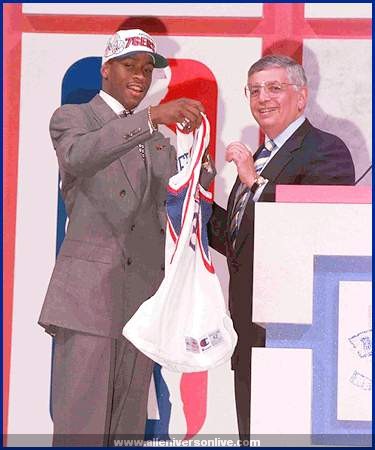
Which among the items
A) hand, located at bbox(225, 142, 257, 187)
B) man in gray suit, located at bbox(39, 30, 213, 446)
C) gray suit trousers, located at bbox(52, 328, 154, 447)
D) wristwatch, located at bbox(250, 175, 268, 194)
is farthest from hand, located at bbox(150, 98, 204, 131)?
gray suit trousers, located at bbox(52, 328, 154, 447)

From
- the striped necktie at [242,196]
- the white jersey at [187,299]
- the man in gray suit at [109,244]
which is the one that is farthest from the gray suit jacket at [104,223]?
the striped necktie at [242,196]

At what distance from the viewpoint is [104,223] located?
115 inches

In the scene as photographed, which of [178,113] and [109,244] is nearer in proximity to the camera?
[178,113]

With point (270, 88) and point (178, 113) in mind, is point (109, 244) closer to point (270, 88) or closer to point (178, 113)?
point (178, 113)

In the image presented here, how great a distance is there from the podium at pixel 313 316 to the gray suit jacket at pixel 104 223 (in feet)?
1.34

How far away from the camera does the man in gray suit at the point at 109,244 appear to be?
279 cm

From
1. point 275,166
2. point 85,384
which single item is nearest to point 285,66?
point 275,166

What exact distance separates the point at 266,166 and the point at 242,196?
0.13 meters

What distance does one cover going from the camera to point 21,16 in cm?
334

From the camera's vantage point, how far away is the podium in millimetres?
2701

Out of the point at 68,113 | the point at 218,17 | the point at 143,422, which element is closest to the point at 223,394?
the point at 143,422

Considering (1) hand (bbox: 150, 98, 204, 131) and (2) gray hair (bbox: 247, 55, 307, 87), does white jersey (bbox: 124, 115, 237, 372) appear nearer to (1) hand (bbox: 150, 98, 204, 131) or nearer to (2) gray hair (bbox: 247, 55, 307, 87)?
(1) hand (bbox: 150, 98, 204, 131)

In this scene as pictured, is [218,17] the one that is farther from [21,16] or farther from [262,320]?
[262,320]

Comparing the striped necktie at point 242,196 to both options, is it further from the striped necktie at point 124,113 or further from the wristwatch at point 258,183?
the striped necktie at point 124,113
